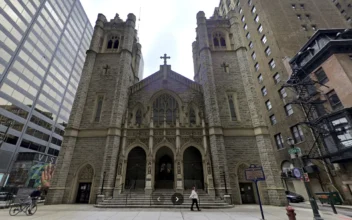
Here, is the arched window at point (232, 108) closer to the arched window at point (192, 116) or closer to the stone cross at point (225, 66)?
the stone cross at point (225, 66)

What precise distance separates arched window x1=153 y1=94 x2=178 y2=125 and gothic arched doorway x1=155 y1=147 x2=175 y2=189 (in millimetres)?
3683

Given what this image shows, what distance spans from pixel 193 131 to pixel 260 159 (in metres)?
7.25

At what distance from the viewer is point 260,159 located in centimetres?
1591

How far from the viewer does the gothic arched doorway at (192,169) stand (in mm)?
17078

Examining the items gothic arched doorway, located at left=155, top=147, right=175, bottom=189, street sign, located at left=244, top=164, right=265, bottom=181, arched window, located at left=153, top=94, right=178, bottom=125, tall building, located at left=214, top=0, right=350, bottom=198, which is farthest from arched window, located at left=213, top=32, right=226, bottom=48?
street sign, located at left=244, top=164, right=265, bottom=181

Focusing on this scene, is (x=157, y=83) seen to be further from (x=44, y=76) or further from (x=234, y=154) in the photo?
(x=44, y=76)

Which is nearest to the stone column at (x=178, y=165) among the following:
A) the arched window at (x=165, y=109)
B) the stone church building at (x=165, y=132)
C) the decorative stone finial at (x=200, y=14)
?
the stone church building at (x=165, y=132)

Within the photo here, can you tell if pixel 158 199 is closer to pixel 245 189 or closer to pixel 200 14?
pixel 245 189

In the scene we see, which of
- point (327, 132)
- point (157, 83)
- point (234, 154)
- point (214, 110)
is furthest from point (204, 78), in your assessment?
point (327, 132)

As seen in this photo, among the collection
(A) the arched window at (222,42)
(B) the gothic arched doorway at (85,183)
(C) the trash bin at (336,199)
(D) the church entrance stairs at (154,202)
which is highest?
(A) the arched window at (222,42)

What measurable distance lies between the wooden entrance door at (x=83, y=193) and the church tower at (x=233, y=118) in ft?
41.1

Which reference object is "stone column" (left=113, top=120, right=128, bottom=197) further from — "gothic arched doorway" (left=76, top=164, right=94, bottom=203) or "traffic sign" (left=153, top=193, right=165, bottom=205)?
"traffic sign" (left=153, top=193, right=165, bottom=205)

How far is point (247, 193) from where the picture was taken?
1537cm

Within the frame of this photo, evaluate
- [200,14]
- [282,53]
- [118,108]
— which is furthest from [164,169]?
[282,53]
